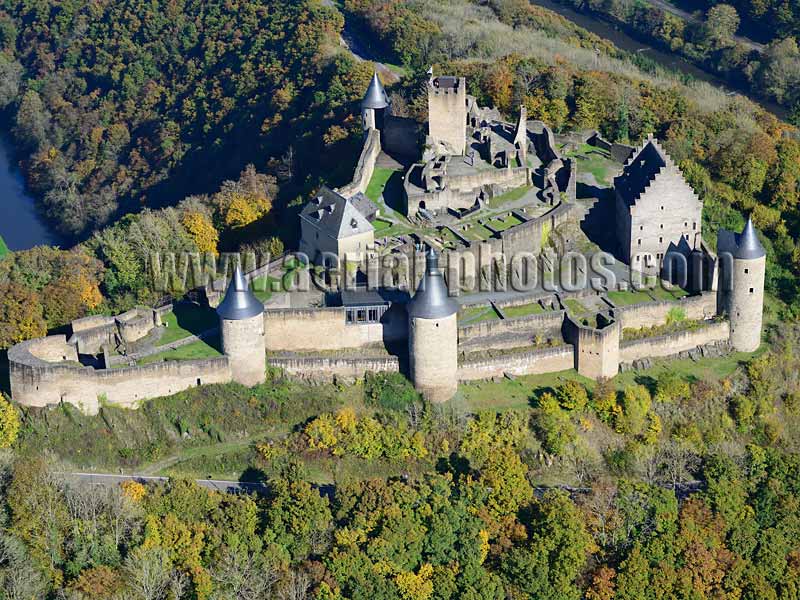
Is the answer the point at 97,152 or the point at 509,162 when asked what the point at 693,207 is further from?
the point at 97,152

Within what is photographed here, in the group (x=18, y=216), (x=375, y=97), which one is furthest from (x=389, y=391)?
(x=18, y=216)

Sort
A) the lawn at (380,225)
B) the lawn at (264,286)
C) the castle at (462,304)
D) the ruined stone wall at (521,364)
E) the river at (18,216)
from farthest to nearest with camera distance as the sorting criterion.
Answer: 1. the river at (18,216)
2. the lawn at (380,225)
3. the lawn at (264,286)
4. the ruined stone wall at (521,364)
5. the castle at (462,304)

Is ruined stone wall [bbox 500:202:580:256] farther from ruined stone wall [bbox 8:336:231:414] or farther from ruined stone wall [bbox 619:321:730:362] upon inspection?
ruined stone wall [bbox 8:336:231:414]

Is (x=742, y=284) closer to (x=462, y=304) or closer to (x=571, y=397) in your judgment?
(x=571, y=397)

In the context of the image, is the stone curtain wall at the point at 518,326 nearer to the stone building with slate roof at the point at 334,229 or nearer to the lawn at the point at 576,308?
the lawn at the point at 576,308

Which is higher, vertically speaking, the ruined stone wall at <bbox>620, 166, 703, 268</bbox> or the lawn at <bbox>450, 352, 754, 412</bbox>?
the ruined stone wall at <bbox>620, 166, 703, 268</bbox>

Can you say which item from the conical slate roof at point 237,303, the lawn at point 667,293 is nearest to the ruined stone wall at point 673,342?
the lawn at point 667,293

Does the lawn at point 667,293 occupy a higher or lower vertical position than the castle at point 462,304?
lower

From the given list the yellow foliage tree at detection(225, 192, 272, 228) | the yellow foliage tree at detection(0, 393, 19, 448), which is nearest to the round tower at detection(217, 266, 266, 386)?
the yellow foliage tree at detection(0, 393, 19, 448)

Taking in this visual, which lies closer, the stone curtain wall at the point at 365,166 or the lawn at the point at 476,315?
the lawn at the point at 476,315
